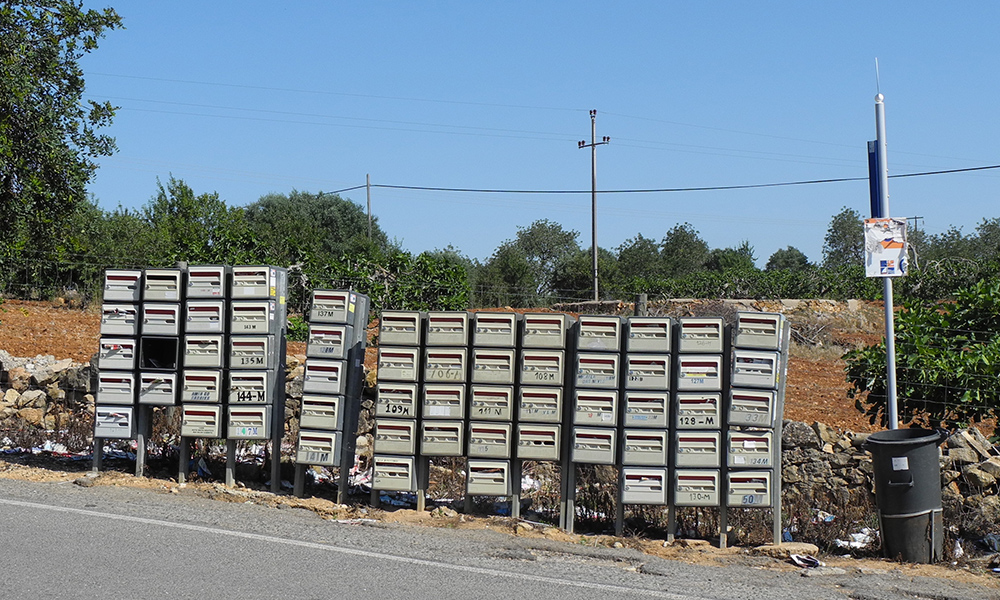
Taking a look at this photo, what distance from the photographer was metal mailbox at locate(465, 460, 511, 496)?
28.0ft

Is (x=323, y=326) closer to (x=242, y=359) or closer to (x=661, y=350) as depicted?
(x=242, y=359)

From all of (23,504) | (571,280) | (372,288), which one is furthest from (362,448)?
(571,280)

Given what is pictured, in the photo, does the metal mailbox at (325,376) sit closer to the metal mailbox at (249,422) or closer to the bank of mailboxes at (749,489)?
the metal mailbox at (249,422)

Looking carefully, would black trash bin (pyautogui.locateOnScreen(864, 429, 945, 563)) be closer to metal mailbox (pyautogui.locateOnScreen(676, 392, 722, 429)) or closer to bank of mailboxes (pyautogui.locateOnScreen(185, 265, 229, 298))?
metal mailbox (pyautogui.locateOnScreen(676, 392, 722, 429))

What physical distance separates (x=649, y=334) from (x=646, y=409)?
2.15 ft

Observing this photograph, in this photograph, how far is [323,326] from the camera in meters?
9.07

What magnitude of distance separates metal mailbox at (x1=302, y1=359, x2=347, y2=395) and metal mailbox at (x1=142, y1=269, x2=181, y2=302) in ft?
5.60

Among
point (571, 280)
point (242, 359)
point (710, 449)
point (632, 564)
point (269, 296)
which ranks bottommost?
point (632, 564)

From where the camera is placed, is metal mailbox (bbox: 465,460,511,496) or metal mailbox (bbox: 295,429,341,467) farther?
metal mailbox (bbox: 295,429,341,467)

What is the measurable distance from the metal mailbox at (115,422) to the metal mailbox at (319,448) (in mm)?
1944

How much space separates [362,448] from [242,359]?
211cm

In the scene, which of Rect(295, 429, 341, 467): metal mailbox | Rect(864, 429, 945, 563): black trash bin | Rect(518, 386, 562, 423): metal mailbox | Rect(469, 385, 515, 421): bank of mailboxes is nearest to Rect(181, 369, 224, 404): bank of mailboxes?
Rect(295, 429, 341, 467): metal mailbox

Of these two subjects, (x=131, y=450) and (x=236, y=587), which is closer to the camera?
(x=236, y=587)

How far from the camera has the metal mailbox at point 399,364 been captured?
8.84 m
